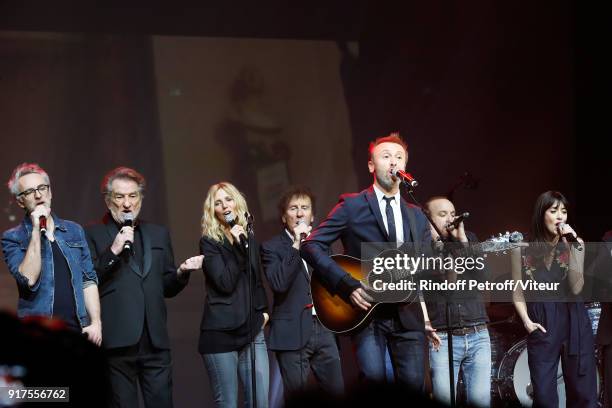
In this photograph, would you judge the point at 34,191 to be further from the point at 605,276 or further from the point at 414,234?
the point at 605,276

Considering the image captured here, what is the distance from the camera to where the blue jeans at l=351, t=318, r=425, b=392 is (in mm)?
4684

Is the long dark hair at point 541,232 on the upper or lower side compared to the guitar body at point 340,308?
upper

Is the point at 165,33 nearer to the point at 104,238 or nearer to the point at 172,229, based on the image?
the point at 172,229

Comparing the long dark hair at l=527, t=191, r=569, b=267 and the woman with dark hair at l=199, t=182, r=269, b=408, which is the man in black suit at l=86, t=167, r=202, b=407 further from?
the long dark hair at l=527, t=191, r=569, b=267

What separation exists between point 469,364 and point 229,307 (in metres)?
1.56

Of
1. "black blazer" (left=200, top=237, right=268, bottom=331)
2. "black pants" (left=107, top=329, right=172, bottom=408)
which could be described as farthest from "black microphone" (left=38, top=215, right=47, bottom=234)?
"black blazer" (left=200, top=237, right=268, bottom=331)

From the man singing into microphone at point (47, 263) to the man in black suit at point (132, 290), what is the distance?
0.20 m

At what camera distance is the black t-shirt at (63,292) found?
15.5ft

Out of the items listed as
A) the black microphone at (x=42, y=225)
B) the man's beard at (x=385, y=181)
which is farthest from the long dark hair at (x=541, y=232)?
the black microphone at (x=42, y=225)

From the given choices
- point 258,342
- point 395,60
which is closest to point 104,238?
point 258,342

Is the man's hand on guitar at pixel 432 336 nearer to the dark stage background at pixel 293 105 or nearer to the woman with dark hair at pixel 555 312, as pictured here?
the woman with dark hair at pixel 555 312

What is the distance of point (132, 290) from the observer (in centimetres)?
517

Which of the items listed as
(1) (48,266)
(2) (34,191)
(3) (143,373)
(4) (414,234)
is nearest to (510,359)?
(4) (414,234)

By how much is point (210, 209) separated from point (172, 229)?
1.62 meters
